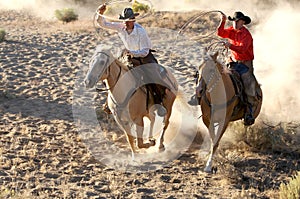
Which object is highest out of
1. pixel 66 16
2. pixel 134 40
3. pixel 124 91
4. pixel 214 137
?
pixel 134 40

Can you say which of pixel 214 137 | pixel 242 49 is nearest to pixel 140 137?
pixel 214 137

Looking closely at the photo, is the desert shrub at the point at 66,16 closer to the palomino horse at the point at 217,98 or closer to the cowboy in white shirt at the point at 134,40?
the cowboy in white shirt at the point at 134,40

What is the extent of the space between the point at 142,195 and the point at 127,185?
41 centimetres

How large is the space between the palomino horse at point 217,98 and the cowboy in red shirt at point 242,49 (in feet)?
0.55

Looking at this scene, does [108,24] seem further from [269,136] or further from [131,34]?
[269,136]

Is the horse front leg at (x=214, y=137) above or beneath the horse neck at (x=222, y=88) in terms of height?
beneath

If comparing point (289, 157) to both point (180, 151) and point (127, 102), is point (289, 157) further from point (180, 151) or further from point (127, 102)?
point (127, 102)

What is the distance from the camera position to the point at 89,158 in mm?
8156

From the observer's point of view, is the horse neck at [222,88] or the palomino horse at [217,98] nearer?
the palomino horse at [217,98]

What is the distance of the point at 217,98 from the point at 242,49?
2.84 feet


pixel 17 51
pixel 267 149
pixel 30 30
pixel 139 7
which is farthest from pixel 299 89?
pixel 139 7

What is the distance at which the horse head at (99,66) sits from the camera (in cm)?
666

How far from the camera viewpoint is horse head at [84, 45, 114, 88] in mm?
6664

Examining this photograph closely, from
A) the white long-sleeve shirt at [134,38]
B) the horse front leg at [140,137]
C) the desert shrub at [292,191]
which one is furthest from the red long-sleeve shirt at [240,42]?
the desert shrub at [292,191]
